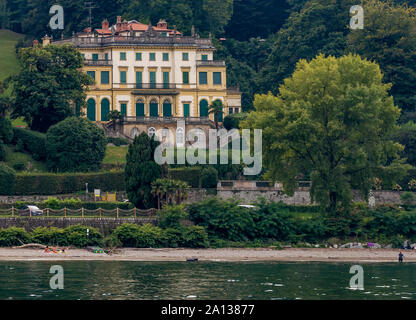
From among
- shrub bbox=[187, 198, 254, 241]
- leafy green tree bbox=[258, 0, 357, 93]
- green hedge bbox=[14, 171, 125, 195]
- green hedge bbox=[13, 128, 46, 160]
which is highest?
leafy green tree bbox=[258, 0, 357, 93]

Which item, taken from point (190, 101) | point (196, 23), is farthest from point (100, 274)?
point (196, 23)

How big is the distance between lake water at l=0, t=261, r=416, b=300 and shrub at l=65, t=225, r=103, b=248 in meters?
4.62

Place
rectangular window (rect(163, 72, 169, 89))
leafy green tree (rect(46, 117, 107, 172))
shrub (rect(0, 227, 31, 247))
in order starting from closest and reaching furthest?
shrub (rect(0, 227, 31, 247)), leafy green tree (rect(46, 117, 107, 172)), rectangular window (rect(163, 72, 169, 89))

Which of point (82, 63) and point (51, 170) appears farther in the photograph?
point (82, 63)

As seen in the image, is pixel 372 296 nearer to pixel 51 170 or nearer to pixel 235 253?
pixel 235 253

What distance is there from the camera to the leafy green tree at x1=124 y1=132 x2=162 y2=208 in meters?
73.1

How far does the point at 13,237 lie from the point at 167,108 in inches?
1656

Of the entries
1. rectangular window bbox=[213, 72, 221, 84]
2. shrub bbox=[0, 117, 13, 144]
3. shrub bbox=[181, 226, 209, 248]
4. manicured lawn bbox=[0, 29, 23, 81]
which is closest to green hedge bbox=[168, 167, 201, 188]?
shrub bbox=[181, 226, 209, 248]

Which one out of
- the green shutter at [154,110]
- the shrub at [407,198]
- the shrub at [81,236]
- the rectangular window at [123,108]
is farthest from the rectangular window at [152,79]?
the shrub at [81,236]

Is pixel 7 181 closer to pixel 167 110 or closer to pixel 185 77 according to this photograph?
pixel 167 110

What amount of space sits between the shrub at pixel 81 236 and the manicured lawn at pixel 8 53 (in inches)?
2309

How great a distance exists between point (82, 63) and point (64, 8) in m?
35.2

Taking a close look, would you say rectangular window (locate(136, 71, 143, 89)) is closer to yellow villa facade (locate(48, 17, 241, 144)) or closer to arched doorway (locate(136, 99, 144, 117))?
yellow villa facade (locate(48, 17, 241, 144))

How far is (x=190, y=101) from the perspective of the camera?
107 meters
